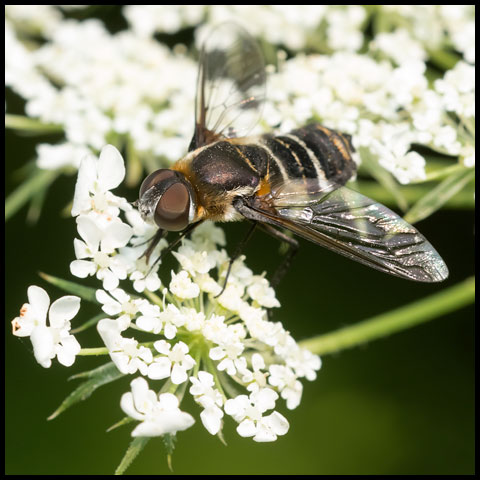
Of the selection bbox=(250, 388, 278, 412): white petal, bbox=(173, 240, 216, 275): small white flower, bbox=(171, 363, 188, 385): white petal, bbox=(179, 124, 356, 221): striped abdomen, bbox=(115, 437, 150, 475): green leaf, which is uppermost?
bbox=(179, 124, 356, 221): striped abdomen

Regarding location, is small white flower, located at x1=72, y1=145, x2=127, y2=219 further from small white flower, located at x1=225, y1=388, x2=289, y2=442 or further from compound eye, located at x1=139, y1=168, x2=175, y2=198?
small white flower, located at x1=225, y1=388, x2=289, y2=442

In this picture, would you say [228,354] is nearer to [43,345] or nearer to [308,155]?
[43,345]

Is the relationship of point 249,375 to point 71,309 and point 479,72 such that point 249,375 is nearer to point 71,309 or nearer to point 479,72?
point 71,309

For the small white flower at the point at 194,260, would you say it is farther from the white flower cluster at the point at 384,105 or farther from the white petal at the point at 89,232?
the white flower cluster at the point at 384,105

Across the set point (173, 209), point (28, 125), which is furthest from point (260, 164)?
point (28, 125)

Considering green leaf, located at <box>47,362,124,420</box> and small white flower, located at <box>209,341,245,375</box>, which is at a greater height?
small white flower, located at <box>209,341,245,375</box>

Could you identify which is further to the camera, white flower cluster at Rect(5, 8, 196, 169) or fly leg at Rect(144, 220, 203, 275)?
white flower cluster at Rect(5, 8, 196, 169)

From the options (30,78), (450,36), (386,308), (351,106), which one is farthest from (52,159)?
(450,36)

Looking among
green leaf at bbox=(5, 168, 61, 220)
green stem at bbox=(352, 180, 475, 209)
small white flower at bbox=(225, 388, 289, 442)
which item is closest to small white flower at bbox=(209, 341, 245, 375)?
small white flower at bbox=(225, 388, 289, 442)
